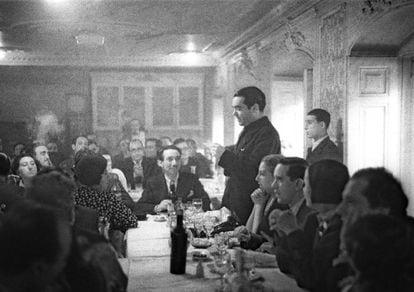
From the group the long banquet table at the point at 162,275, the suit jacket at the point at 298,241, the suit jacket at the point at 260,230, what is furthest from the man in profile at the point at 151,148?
the suit jacket at the point at 298,241

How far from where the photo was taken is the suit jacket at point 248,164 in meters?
3.76

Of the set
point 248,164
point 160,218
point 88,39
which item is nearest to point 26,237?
point 248,164

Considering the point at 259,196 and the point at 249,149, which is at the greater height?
the point at 249,149

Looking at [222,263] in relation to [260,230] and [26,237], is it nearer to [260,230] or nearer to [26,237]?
[260,230]

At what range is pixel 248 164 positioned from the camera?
377 centimetres

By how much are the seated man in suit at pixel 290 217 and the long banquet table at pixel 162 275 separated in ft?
0.32

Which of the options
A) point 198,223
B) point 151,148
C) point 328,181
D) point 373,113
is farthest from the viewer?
point 151,148

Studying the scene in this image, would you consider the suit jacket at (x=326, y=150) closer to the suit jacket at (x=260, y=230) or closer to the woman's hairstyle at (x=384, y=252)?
the suit jacket at (x=260, y=230)

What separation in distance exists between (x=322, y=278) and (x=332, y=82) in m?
3.24

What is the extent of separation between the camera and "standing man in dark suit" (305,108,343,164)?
438cm

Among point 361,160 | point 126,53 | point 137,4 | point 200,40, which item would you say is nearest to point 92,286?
point 361,160

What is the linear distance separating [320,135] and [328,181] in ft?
9.03

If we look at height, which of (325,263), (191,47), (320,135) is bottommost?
(325,263)

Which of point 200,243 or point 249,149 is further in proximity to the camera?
point 249,149
